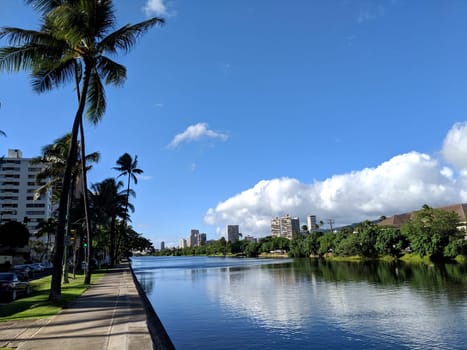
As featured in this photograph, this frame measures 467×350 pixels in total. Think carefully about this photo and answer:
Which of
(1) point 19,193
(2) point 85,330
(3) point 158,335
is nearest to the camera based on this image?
(2) point 85,330

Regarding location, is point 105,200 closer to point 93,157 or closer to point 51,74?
point 93,157

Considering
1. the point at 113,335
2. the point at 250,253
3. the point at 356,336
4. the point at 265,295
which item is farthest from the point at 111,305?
the point at 250,253

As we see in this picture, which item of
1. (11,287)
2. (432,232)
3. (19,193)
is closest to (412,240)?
(432,232)

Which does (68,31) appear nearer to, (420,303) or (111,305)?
(111,305)

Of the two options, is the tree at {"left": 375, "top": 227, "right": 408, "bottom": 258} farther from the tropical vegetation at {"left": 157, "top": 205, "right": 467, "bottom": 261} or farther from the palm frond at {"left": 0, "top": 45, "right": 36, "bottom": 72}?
the palm frond at {"left": 0, "top": 45, "right": 36, "bottom": 72}

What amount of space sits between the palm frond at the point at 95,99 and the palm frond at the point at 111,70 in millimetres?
597

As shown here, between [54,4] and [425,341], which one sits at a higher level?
[54,4]

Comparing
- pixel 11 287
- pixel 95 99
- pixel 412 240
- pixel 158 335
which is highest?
pixel 95 99

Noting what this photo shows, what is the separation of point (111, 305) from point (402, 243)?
2613 inches

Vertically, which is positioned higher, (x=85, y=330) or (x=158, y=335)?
(x=85, y=330)

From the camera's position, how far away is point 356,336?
1611 centimetres

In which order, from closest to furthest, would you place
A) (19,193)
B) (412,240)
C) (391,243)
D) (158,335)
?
(158,335)
(412,240)
(391,243)
(19,193)

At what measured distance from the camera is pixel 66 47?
16.6 metres

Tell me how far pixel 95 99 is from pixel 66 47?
3.47 meters
